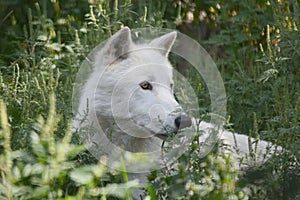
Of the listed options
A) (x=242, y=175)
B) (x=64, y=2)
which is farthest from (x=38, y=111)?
(x=64, y=2)

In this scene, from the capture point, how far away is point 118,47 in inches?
156

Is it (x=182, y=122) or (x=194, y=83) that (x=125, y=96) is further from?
(x=194, y=83)

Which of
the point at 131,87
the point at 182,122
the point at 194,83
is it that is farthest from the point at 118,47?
the point at 194,83

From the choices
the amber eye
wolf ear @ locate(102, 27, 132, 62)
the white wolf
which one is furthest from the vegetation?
the amber eye

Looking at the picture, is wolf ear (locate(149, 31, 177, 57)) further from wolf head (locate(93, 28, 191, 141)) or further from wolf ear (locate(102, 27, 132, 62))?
wolf ear (locate(102, 27, 132, 62))

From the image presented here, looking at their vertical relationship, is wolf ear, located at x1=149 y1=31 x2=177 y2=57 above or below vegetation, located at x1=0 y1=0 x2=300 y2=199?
above

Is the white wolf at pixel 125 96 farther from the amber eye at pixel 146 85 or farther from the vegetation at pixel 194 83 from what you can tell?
the vegetation at pixel 194 83

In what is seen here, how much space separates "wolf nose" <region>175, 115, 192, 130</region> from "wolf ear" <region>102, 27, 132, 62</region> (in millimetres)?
694

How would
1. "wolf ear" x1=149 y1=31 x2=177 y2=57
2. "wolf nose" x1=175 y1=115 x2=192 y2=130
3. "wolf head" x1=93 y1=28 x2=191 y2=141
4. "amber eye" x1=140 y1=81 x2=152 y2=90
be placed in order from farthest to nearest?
"wolf ear" x1=149 y1=31 x2=177 y2=57
"amber eye" x1=140 y1=81 x2=152 y2=90
"wolf head" x1=93 y1=28 x2=191 y2=141
"wolf nose" x1=175 y1=115 x2=192 y2=130

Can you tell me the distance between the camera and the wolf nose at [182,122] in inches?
138

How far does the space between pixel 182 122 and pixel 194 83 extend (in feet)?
5.68

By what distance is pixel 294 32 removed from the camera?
4594 millimetres

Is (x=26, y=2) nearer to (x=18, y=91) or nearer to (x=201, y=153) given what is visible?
(x=18, y=91)

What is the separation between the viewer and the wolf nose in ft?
11.5
